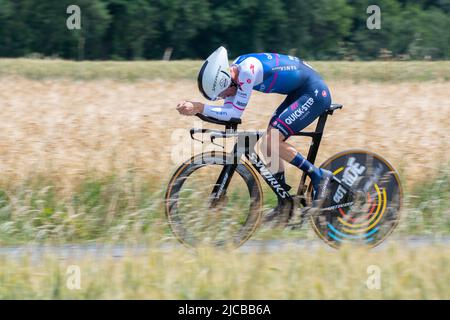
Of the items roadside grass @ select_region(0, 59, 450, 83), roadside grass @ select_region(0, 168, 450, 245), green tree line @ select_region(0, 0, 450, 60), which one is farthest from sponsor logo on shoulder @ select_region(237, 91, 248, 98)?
green tree line @ select_region(0, 0, 450, 60)

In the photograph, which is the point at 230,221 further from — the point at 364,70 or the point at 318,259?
the point at 364,70

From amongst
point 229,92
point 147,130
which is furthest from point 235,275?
point 147,130

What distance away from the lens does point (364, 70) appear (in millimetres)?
25625

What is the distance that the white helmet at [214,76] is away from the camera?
23.5ft

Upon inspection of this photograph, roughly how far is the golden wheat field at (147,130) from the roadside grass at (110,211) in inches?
8.5

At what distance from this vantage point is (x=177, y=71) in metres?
27.0

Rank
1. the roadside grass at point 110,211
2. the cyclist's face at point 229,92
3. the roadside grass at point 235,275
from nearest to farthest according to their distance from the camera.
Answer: the roadside grass at point 235,275, the cyclist's face at point 229,92, the roadside grass at point 110,211

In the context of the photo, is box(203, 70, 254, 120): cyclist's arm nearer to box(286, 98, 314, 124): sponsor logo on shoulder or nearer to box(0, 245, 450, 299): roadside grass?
box(286, 98, 314, 124): sponsor logo on shoulder

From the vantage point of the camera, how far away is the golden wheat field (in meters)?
9.70

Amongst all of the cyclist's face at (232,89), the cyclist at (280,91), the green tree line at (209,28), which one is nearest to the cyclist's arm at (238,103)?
the cyclist at (280,91)

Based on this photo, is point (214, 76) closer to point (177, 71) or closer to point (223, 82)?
point (223, 82)

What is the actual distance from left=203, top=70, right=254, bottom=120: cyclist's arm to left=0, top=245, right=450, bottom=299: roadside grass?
1.25 meters

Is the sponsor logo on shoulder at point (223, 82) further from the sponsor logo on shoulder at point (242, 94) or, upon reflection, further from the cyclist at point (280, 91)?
the sponsor logo on shoulder at point (242, 94)
